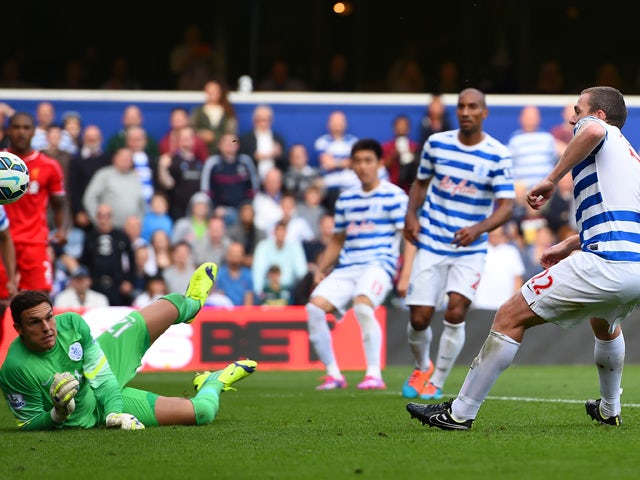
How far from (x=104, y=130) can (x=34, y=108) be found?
3.72 feet

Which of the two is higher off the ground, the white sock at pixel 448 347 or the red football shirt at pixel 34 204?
the red football shirt at pixel 34 204

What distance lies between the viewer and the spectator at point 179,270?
1764cm

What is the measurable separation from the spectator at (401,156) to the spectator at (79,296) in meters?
4.53

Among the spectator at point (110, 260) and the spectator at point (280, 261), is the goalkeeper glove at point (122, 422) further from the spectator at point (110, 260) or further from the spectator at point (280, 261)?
the spectator at point (280, 261)

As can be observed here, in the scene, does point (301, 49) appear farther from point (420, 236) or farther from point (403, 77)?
point (420, 236)

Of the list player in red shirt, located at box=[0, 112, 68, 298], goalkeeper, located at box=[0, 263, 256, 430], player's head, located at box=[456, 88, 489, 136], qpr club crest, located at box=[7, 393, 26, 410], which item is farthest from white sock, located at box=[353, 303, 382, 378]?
qpr club crest, located at box=[7, 393, 26, 410]

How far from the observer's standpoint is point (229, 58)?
21.6 m

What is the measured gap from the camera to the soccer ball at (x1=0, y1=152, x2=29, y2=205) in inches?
395

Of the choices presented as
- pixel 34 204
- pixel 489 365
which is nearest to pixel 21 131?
pixel 34 204

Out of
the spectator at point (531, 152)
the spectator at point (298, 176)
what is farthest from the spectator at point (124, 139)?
the spectator at point (531, 152)

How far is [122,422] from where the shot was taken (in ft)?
27.3

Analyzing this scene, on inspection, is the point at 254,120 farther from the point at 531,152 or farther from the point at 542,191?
the point at 542,191

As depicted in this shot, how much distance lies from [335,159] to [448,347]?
8117 millimetres

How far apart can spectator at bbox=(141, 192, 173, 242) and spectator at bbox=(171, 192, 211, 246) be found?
0.21 metres
